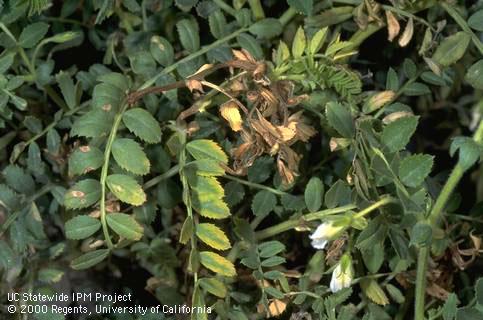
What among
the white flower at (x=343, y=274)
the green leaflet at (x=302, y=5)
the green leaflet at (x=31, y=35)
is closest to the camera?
Answer: the white flower at (x=343, y=274)

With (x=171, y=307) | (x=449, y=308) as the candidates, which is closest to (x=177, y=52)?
(x=171, y=307)

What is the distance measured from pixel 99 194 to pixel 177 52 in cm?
28

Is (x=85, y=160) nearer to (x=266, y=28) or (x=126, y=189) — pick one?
(x=126, y=189)

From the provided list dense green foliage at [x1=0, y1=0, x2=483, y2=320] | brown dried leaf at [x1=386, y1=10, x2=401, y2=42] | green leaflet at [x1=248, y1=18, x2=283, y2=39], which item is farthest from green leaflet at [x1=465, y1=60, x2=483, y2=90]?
green leaflet at [x1=248, y1=18, x2=283, y2=39]

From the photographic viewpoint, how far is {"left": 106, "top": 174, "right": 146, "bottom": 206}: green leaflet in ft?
2.38

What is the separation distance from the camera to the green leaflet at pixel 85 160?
74 centimetres

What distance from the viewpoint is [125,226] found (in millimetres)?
741

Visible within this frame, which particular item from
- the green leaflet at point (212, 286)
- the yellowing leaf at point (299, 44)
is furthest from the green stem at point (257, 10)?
the green leaflet at point (212, 286)

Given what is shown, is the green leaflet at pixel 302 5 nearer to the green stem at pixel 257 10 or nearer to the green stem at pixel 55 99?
the green stem at pixel 257 10

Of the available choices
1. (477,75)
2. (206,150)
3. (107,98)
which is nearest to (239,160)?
(206,150)

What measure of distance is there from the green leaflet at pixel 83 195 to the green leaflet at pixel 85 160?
0.01 metres

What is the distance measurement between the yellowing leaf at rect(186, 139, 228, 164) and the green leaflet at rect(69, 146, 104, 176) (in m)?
0.09

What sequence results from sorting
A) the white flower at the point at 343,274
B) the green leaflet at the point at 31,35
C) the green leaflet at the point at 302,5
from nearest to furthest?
the white flower at the point at 343,274, the green leaflet at the point at 302,5, the green leaflet at the point at 31,35

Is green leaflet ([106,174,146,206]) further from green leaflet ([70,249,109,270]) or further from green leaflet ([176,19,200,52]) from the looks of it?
green leaflet ([176,19,200,52])
